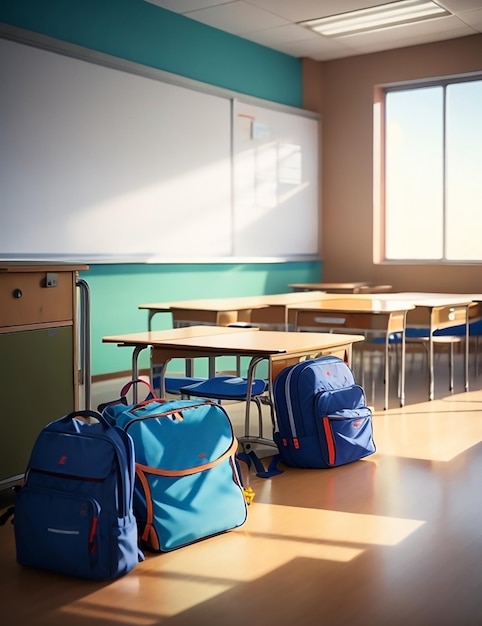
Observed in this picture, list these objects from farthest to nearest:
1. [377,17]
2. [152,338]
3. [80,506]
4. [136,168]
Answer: [377,17]
[136,168]
[152,338]
[80,506]

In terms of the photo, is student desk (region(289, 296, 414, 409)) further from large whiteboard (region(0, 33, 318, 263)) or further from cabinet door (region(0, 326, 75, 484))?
cabinet door (region(0, 326, 75, 484))

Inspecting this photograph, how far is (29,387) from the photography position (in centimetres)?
321

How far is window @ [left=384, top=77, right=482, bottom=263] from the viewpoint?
7859 millimetres

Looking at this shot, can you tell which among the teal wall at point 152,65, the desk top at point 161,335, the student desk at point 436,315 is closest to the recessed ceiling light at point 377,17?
the teal wall at point 152,65

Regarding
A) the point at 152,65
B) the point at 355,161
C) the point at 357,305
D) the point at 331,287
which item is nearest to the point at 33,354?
the point at 357,305

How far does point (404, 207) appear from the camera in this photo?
8.38 meters

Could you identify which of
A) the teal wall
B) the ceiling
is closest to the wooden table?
the teal wall

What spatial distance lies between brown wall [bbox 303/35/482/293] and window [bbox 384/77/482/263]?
174mm

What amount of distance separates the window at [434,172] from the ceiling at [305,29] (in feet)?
1.79

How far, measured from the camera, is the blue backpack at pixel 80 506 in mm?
2465

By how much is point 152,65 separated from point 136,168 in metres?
0.83

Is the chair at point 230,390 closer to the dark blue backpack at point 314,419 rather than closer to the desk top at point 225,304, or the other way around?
the dark blue backpack at point 314,419

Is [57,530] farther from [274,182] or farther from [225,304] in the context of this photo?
[274,182]

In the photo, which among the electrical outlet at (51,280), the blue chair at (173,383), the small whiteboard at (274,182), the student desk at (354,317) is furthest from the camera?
the small whiteboard at (274,182)
